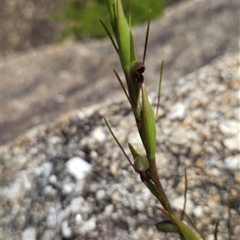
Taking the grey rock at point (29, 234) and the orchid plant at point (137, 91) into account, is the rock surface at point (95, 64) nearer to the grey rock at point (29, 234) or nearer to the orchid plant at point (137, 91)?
the grey rock at point (29, 234)

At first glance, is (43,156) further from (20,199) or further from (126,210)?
(126,210)

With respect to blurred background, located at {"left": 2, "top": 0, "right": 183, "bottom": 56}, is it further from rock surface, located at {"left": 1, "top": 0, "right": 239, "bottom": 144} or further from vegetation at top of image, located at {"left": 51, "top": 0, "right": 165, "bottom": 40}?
rock surface, located at {"left": 1, "top": 0, "right": 239, "bottom": 144}

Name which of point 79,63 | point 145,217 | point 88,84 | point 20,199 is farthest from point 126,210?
point 79,63

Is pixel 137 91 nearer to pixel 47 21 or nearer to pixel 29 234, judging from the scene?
pixel 29 234

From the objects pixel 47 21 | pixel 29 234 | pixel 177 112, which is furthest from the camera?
pixel 47 21

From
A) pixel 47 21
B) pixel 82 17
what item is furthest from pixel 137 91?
pixel 47 21

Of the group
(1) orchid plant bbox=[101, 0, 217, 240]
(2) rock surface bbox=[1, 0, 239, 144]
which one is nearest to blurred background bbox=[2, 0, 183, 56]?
(2) rock surface bbox=[1, 0, 239, 144]

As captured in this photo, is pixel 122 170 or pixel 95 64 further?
pixel 95 64
